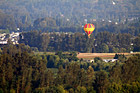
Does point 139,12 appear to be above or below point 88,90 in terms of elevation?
above

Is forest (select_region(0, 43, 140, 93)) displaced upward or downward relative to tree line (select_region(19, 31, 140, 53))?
downward

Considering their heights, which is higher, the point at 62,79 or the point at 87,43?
the point at 87,43

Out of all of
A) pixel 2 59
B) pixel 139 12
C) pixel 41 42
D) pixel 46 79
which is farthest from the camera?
pixel 139 12

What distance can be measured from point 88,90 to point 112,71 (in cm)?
587

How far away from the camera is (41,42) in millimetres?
86188

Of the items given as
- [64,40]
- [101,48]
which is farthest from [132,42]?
[64,40]

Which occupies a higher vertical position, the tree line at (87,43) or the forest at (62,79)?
the tree line at (87,43)

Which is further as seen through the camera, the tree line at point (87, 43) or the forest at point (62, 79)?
the tree line at point (87, 43)

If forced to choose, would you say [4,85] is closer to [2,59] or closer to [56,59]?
[2,59]

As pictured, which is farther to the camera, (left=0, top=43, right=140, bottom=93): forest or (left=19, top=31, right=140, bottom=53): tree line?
(left=19, top=31, right=140, bottom=53): tree line

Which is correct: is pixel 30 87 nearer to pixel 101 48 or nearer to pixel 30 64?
pixel 30 64

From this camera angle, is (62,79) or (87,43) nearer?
(62,79)

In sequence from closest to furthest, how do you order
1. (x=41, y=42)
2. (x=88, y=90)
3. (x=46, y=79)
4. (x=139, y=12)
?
(x=88, y=90), (x=46, y=79), (x=41, y=42), (x=139, y=12)

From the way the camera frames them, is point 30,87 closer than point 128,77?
Yes
